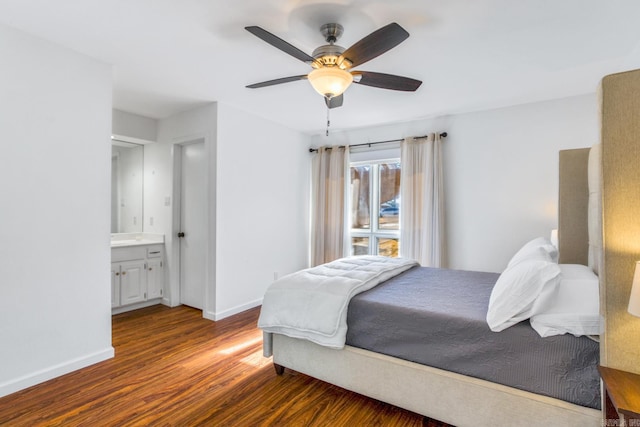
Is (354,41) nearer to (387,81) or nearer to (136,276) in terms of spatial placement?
(387,81)

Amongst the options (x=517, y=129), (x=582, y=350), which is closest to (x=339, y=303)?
(x=582, y=350)

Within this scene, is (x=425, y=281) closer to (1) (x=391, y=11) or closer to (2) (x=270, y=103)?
(1) (x=391, y=11)

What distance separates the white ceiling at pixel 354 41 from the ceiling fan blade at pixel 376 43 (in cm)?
28

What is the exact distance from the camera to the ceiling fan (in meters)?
1.73

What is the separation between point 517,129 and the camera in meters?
3.61

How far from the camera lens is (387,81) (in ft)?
7.25

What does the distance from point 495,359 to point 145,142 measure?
449 centimetres

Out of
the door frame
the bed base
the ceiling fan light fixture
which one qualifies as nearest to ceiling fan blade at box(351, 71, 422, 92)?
the ceiling fan light fixture

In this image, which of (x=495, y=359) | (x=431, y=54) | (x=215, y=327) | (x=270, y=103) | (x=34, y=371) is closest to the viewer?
(x=495, y=359)

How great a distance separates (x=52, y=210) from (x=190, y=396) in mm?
1691

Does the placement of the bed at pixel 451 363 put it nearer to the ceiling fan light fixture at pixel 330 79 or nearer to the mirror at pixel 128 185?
the ceiling fan light fixture at pixel 330 79

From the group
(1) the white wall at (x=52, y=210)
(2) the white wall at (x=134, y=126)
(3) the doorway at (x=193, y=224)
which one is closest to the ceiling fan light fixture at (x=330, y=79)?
(1) the white wall at (x=52, y=210)

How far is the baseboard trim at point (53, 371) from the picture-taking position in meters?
2.15

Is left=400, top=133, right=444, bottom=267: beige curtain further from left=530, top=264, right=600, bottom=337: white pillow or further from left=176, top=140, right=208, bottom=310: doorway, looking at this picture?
left=176, top=140, right=208, bottom=310: doorway
